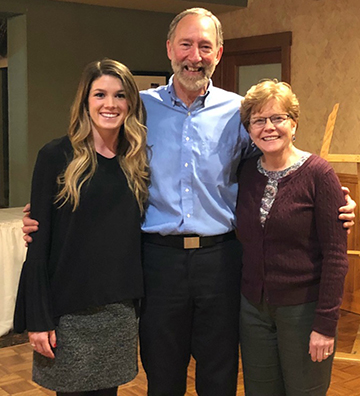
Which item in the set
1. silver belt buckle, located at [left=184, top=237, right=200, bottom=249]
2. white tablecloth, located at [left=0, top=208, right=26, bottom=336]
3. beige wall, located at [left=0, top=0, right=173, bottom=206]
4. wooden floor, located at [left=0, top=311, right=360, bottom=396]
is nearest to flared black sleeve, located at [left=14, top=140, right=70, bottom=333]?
silver belt buckle, located at [left=184, top=237, right=200, bottom=249]

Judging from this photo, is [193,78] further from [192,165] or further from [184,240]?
[184,240]

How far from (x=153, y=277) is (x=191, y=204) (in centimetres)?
29

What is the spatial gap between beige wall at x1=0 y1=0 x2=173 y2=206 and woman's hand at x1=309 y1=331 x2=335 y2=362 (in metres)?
3.95

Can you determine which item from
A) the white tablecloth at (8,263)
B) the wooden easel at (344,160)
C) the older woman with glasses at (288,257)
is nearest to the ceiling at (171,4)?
the wooden easel at (344,160)

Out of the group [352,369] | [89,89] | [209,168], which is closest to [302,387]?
[209,168]

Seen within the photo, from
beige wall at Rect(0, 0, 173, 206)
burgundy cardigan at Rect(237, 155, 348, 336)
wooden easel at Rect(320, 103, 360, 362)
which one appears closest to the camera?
burgundy cardigan at Rect(237, 155, 348, 336)

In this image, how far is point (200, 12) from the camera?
229cm

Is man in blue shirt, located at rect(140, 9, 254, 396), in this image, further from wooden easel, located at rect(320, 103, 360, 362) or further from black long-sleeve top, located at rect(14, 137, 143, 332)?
wooden easel, located at rect(320, 103, 360, 362)

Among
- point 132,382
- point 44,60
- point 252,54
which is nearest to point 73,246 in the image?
point 132,382

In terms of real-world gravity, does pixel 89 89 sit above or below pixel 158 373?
above

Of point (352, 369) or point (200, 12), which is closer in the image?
point (200, 12)

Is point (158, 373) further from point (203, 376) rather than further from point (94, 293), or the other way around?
point (94, 293)

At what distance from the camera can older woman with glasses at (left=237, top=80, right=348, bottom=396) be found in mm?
1985

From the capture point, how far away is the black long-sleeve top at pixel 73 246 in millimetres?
2002
